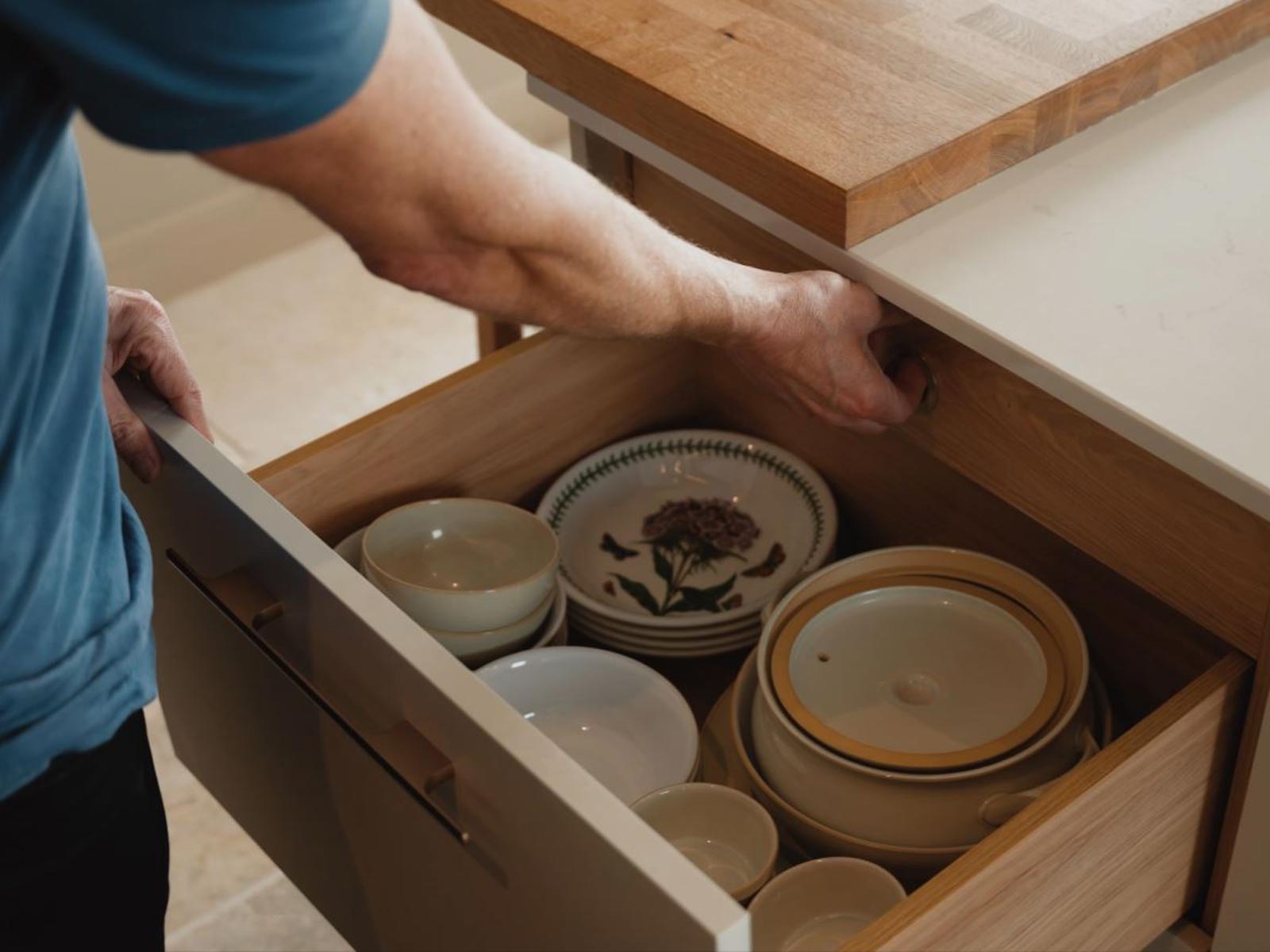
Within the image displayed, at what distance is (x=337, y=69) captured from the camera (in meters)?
0.53

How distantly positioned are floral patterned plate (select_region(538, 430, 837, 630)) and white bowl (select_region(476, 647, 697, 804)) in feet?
0.25

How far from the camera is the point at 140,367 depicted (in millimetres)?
917

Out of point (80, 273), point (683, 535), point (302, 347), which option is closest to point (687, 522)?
point (683, 535)

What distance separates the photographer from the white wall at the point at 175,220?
6.82ft

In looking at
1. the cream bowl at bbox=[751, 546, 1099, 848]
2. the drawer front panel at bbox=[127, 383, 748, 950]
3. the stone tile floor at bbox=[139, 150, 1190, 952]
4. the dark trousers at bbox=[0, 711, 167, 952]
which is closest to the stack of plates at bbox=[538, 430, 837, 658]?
the cream bowl at bbox=[751, 546, 1099, 848]

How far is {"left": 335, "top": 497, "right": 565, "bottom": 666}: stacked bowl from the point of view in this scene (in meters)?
1.02

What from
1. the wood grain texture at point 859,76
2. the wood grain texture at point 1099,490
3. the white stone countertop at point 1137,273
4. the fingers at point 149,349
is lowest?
the wood grain texture at point 1099,490

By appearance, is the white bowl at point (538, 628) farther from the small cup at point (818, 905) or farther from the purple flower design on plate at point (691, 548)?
the small cup at point (818, 905)

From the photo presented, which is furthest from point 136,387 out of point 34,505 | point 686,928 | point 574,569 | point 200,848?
point 200,848

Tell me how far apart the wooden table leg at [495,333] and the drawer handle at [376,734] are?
49cm

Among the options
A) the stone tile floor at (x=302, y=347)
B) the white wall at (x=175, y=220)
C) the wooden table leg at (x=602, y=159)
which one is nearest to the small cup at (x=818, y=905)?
the wooden table leg at (x=602, y=159)

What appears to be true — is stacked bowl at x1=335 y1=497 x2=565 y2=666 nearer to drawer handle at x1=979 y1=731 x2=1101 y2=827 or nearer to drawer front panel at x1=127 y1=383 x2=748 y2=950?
drawer front panel at x1=127 y1=383 x2=748 y2=950

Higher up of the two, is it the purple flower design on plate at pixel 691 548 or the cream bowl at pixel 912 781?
the cream bowl at pixel 912 781

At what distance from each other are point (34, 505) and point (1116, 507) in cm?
53
